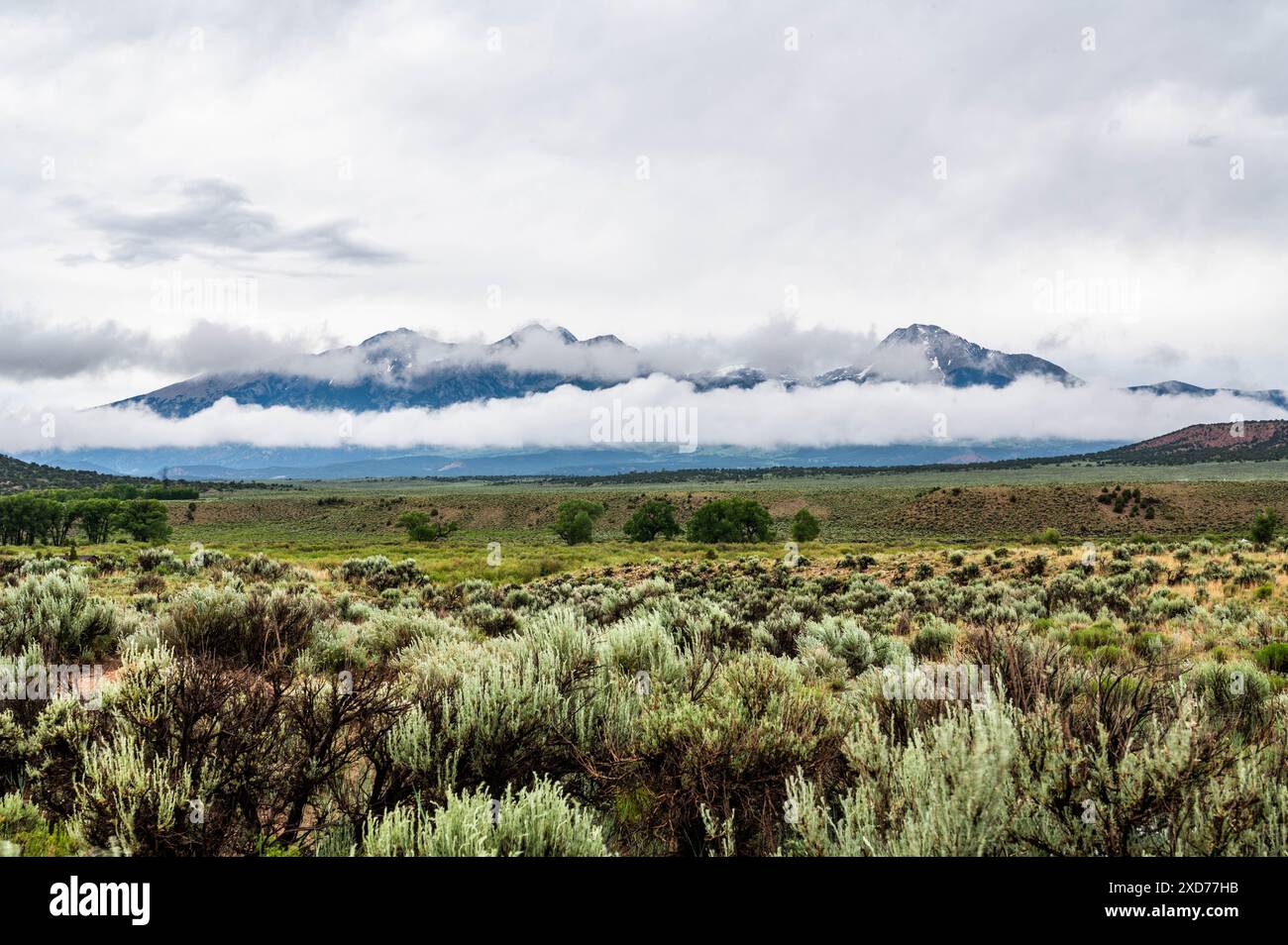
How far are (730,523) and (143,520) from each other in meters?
62.3

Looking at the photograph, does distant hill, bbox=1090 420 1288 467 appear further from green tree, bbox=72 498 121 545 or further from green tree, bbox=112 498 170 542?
green tree, bbox=72 498 121 545

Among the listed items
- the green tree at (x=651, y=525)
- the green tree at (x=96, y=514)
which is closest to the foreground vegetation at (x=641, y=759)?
the green tree at (x=651, y=525)

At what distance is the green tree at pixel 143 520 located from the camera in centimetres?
7319

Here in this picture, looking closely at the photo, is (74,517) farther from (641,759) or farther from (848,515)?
(848,515)

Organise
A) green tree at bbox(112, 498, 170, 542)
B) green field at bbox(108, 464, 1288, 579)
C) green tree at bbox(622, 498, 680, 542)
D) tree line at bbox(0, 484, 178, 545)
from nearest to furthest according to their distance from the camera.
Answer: tree line at bbox(0, 484, 178, 545) < green tree at bbox(112, 498, 170, 542) < green tree at bbox(622, 498, 680, 542) < green field at bbox(108, 464, 1288, 579)

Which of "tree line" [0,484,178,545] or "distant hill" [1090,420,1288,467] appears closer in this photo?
"tree line" [0,484,178,545]

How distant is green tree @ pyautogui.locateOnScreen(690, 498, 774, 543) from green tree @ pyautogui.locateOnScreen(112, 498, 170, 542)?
56.7 metres

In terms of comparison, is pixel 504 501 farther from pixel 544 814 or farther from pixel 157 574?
pixel 544 814

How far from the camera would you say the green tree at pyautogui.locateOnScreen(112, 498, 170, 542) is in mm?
73188

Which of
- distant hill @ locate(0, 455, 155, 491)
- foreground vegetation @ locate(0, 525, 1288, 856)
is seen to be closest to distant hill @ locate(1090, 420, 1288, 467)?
foreground vegetation @ locate(0, 525, 1288, 856)

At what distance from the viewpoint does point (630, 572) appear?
3294 cm

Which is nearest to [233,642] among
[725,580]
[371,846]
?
[371,846]

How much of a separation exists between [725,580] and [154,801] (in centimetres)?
2284

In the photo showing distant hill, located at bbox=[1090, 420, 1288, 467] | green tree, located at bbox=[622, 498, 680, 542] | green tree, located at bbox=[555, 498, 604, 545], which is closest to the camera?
green tree, located at bbox=[555, 498, 604, 545]
